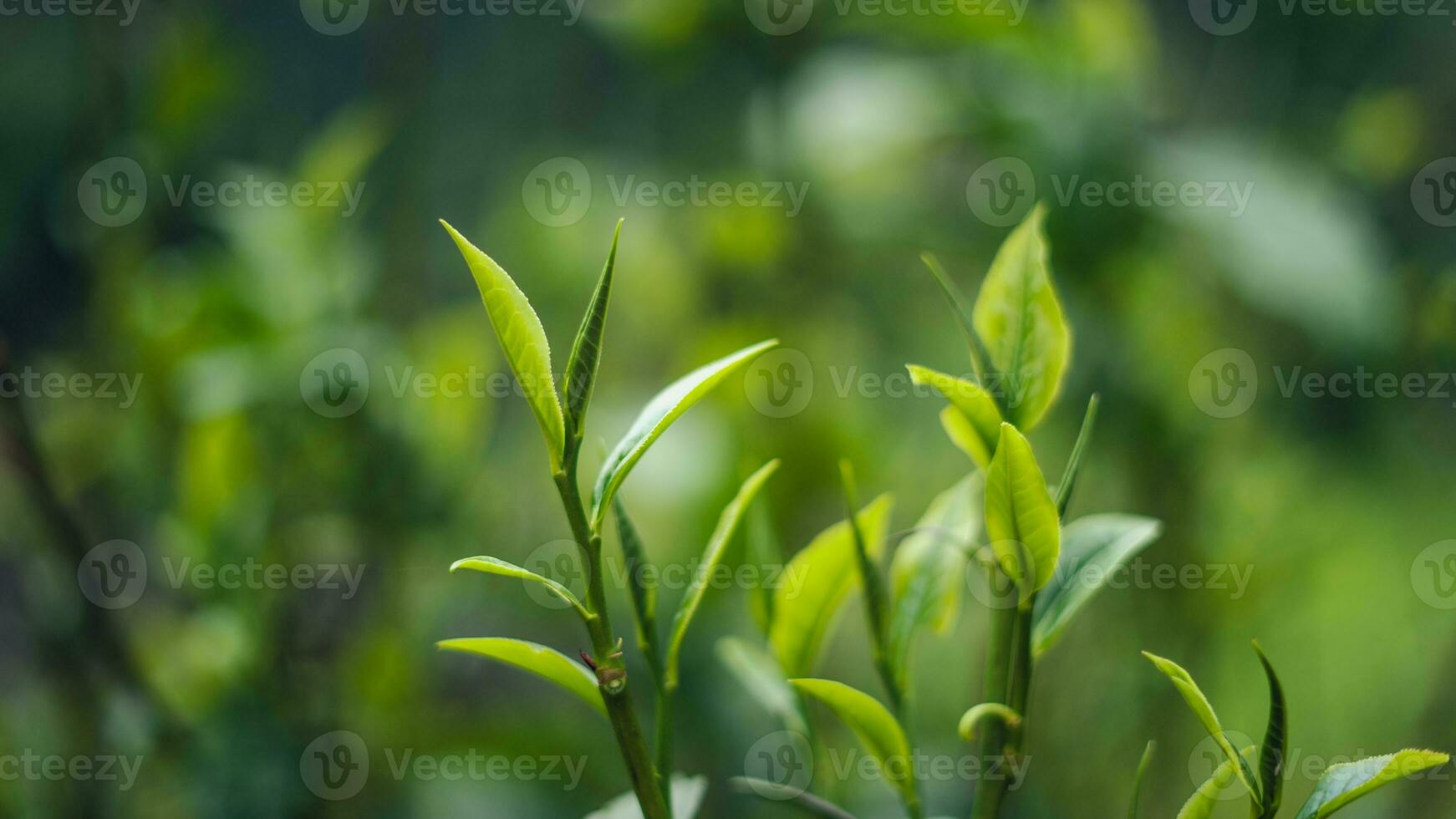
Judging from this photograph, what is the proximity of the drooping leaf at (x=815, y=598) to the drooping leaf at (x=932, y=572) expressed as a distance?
2 cm

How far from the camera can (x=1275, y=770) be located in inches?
9.9

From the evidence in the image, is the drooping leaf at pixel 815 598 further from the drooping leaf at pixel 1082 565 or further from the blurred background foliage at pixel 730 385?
the blurred background foliage at pixel 730 385

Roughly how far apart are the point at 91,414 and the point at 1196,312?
1.01m

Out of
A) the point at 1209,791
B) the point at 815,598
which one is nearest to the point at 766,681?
the point at 815,598

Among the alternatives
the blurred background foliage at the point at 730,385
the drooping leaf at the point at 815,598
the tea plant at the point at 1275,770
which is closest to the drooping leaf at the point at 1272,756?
the tea plant at the point at 1275,770

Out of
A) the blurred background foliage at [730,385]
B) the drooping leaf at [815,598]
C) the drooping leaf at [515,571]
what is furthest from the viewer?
the blurred background foliage at [730,385]

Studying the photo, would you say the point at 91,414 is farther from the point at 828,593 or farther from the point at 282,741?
the point at 828,593

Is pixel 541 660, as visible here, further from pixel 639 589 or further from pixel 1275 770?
pixel 1275 770

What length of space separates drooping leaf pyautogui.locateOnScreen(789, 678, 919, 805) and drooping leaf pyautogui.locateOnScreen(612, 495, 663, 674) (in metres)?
0.04

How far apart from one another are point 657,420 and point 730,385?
79 centimetres

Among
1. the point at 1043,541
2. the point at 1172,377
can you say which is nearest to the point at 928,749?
the point at 1172,377

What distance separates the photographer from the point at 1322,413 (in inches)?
39.1

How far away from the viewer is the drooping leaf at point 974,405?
10.3 inches

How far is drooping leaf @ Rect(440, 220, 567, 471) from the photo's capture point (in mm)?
249
